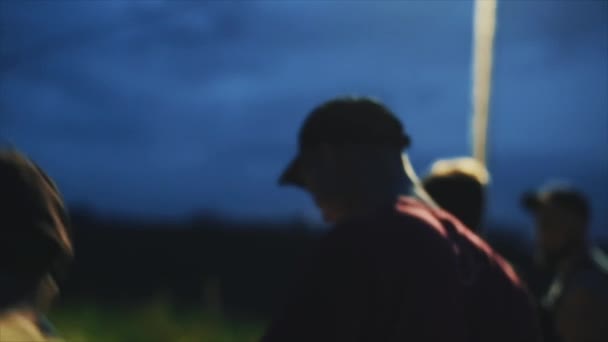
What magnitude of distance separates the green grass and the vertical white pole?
4015 millimetres

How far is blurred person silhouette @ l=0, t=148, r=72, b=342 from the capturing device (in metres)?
1.22

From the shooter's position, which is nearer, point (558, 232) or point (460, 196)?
point (460, 196)

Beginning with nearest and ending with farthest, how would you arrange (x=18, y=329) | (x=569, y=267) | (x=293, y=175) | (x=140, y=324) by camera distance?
1. (x=18, y=329)
2. (x=293, y=175)
3. (x=569, y=267)
4. (x=140, y=324)

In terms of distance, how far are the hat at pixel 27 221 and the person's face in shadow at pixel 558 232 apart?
2.52 metres

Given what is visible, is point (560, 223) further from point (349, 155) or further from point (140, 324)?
point (140, 324)

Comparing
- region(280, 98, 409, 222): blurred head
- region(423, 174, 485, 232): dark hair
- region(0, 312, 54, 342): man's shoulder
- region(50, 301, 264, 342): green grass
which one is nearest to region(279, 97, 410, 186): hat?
region(280, 98, 409, 222): blurred head

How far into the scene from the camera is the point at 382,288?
167cm

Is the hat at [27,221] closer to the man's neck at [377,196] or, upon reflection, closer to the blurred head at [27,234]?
the blurred head at [27,234]

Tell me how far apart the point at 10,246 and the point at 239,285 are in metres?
12.0

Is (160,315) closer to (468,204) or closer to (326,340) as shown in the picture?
(468,204)

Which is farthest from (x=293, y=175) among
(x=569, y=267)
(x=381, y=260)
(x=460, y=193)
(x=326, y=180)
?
(x=569, y=267)

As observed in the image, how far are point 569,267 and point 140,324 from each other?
523 cm

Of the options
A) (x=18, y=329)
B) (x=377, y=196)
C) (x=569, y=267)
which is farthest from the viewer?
(x=569, y=267)

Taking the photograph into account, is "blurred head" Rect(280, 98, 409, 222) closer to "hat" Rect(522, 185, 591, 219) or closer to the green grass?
"hat" Rect(522, 185, 591, 219)
